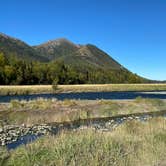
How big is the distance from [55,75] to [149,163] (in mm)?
132384

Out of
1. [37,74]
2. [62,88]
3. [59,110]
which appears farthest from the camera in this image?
[37,74]

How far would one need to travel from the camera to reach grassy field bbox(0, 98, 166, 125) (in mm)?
30266

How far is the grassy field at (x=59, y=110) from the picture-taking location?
3027 centimetres

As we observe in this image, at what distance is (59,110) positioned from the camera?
33.7 metres

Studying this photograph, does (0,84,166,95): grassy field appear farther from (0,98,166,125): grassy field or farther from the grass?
the grass

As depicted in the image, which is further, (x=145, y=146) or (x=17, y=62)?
(x=17, y=62)

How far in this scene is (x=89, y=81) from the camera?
6649 inches

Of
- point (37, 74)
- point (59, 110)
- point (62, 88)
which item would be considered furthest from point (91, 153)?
point (37, 74)

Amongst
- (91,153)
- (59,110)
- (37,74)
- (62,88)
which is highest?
(37,74)

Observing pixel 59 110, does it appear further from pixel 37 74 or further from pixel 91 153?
pixel 37 74

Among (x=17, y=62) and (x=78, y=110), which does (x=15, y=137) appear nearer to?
(x=78, y=110)

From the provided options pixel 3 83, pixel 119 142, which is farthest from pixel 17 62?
pixel 119 142

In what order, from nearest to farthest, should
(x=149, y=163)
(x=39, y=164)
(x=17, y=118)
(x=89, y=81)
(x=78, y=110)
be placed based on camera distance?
(x=39, y=164)
(x=149, y=163)
(x=17, y=118)
(x=78, y=110)
(x=89, y=81)

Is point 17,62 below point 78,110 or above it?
above
